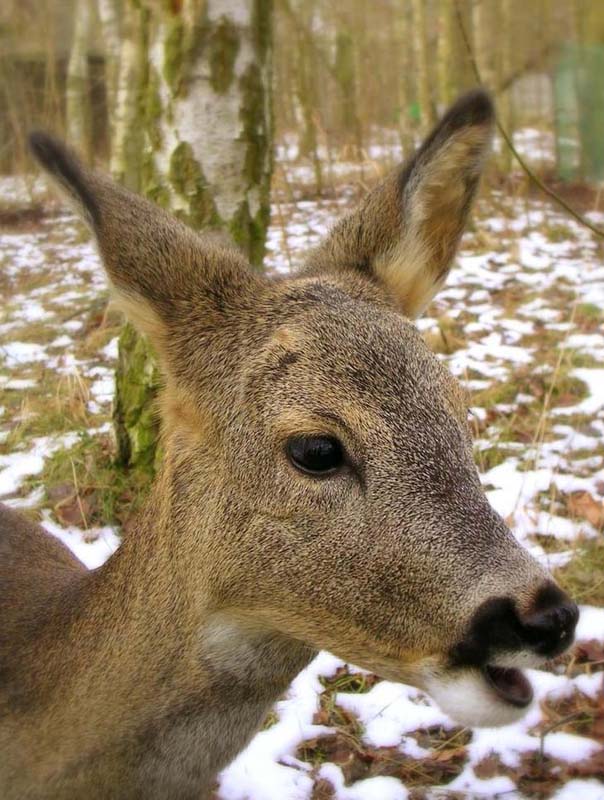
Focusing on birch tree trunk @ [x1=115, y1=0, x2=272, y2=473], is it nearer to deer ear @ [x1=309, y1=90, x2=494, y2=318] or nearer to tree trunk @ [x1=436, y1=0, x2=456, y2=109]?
deer ear @ [x1=309, y1=90, x2=494, y2=318]

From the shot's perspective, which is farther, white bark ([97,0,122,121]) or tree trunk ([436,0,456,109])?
tree trunk ([436,0,456,109])

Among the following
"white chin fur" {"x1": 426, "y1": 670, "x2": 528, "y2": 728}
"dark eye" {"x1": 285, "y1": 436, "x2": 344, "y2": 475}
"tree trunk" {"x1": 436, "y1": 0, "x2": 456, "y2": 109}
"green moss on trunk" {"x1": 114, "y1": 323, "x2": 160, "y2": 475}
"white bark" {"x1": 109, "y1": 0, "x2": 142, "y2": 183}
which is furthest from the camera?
"tree trunk" {"x1": 436, "y1": 0, "x2": 456, "y2": 109}

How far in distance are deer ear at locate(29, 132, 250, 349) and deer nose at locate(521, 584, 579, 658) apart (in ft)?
3.59

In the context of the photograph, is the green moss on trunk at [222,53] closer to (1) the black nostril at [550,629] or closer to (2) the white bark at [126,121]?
(1) the black nostril at [550,629]

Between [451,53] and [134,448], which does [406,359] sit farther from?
[451,53]

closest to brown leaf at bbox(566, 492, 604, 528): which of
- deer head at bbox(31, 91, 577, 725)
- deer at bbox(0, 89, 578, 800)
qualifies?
deer at bbox(0, 89, 578, 800)

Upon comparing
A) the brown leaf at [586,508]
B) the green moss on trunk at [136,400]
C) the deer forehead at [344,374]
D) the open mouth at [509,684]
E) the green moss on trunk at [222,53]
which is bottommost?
the brown leaf at [586,508]

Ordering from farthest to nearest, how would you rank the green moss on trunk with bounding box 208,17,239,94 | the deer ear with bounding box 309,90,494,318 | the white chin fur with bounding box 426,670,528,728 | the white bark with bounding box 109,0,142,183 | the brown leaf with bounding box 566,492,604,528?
1. the white bark with bounding box 109,0,142,183
2. the brown leaf with bounding box 566,492,604,528
3. the green moss on trunk with bounding box 208,17,239,94
4. the deer ear with bounding box 309,90,494,318
5. the white chin fur with bounding box 426,670,528,728

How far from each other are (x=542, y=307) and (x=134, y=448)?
4496mm

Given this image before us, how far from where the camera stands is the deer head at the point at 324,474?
1767 mm

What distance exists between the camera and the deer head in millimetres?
1767

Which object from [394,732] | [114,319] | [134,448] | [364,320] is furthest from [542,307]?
[364,320]

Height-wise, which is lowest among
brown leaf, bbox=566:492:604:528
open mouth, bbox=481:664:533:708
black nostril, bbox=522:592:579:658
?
brown leaf, bbox=566:492:604:528

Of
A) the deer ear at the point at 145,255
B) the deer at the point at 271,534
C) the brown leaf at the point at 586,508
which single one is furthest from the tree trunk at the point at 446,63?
the deer ear at the point at 145,255
